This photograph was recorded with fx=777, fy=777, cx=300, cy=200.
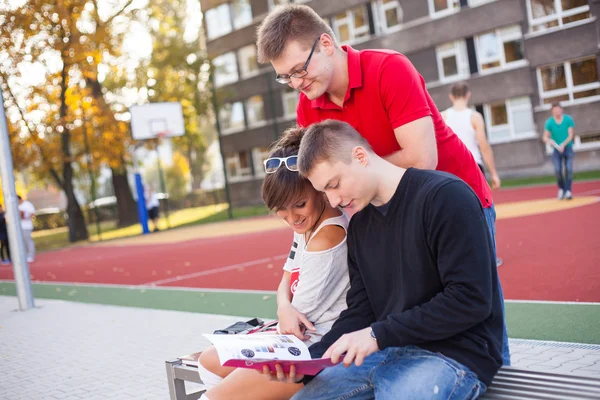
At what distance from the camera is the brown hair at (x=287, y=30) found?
132 inches

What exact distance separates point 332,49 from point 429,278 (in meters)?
1.21

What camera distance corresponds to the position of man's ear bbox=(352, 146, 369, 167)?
9.22 ft

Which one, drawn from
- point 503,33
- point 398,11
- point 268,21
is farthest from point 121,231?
point 268,21

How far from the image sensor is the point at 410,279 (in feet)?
9.23

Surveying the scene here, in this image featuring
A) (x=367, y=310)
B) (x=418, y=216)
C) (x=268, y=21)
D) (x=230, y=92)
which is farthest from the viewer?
(x=230, y=92)

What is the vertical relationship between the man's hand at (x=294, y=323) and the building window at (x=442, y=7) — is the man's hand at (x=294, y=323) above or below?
below

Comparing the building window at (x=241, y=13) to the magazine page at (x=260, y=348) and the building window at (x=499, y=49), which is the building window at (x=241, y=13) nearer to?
the building window at (x=499, y=49)

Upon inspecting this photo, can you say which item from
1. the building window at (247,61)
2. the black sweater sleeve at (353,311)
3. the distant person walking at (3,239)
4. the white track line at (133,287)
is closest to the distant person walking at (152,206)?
the distant person walking at (3,239)

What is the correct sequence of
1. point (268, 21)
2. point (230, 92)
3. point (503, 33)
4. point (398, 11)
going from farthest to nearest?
point (230, 92) → point (398, 11) → point (503, 33) → point (268, 21)

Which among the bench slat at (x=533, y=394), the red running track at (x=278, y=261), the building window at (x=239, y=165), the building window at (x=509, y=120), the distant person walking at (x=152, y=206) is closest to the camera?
the bench slat at (x=533, y=394)

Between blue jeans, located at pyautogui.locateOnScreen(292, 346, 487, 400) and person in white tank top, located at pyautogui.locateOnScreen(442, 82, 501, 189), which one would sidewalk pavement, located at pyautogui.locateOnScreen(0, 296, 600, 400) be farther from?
person in white tank top, located at pyautogui.locateOnScreen(442, 82, 501, 189)

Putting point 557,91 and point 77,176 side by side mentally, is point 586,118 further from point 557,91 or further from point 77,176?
point 77,176

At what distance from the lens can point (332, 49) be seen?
3.45 metres

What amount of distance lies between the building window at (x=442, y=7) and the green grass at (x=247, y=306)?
70.1ft
